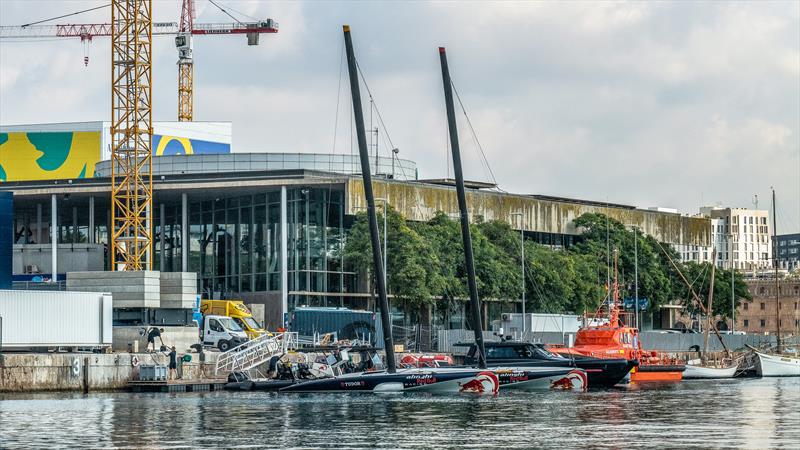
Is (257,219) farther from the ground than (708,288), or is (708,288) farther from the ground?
(257,219)

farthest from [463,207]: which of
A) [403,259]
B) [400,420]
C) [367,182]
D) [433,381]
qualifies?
[403,259]

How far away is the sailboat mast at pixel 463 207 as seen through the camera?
75500 mm

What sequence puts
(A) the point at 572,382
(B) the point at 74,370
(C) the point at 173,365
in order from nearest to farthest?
1. (B) the point at 74,370
2. (C) the point at 173,365
3. (A) the point at 572,382

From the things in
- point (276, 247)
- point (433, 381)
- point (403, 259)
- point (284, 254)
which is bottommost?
point (433, 381)

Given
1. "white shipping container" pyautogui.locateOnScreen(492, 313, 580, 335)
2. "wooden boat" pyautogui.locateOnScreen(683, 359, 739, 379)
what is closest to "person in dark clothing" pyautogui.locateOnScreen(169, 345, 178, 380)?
"white shipping container" pyautogui.locateOnScreen(492, 313, 580, 335)

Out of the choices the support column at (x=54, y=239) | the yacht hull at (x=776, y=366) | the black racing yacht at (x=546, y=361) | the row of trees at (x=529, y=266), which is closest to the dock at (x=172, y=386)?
the black racing yacht at (x=546, y=361)

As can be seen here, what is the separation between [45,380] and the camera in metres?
71.1

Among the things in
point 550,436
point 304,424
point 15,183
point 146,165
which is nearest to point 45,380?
point 304,424

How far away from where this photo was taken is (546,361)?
77.7m

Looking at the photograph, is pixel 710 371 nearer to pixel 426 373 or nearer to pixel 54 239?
pixel 426 373

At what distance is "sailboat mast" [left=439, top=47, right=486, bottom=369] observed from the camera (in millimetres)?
75500

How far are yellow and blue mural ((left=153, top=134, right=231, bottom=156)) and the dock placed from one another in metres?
94.1

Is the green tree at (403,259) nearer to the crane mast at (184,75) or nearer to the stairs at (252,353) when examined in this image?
the stairs at (252,353)

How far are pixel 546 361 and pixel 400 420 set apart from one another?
25.4 m
